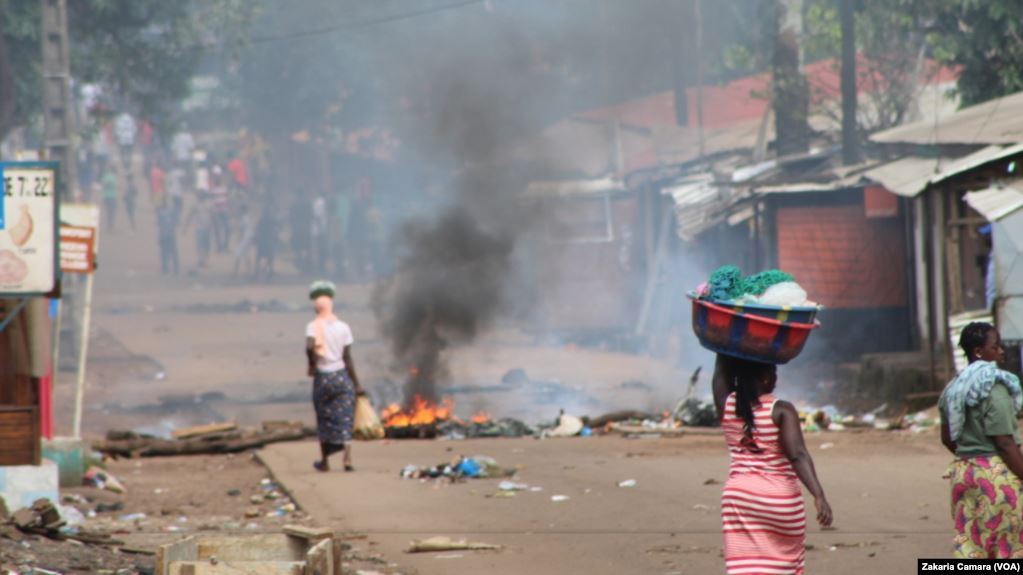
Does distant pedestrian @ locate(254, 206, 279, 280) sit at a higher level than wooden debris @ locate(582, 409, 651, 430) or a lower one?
higher

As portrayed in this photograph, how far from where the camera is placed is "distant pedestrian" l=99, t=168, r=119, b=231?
122 ft

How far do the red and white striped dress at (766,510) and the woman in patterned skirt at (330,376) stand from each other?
23.4 feet

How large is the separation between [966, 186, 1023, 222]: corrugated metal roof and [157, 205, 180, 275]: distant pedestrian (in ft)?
76.4

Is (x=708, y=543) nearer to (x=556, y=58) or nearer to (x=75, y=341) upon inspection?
(x=75, y=341)

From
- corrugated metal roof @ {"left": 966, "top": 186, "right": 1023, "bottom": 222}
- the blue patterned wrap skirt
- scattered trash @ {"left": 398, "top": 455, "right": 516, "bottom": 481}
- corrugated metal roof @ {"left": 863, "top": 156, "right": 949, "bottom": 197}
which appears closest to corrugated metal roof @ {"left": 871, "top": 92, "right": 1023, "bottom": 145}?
corrugated metal roof @ {"left": 863, "top": 156, "right": 949, "bottom": 197}

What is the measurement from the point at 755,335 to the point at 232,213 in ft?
114

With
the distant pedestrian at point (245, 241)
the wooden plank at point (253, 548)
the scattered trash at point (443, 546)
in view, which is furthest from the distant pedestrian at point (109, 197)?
the wooden plank at point (253, 548)

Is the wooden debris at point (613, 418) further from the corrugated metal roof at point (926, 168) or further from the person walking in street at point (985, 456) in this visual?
the person walking in street at point (985, 456)

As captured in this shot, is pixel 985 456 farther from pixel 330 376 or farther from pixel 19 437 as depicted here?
pixel 330 376

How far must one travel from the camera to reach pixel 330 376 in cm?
1179

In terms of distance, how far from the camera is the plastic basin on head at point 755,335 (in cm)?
486

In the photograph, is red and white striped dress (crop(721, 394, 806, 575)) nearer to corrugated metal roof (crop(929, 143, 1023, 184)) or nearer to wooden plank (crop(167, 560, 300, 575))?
→ wooden plank (crop(167, 560, 300, 575))


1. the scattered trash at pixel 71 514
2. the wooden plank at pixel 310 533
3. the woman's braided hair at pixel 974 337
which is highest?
the woman's braided hair at pixel 974 337

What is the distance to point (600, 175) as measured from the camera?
97.8ft
